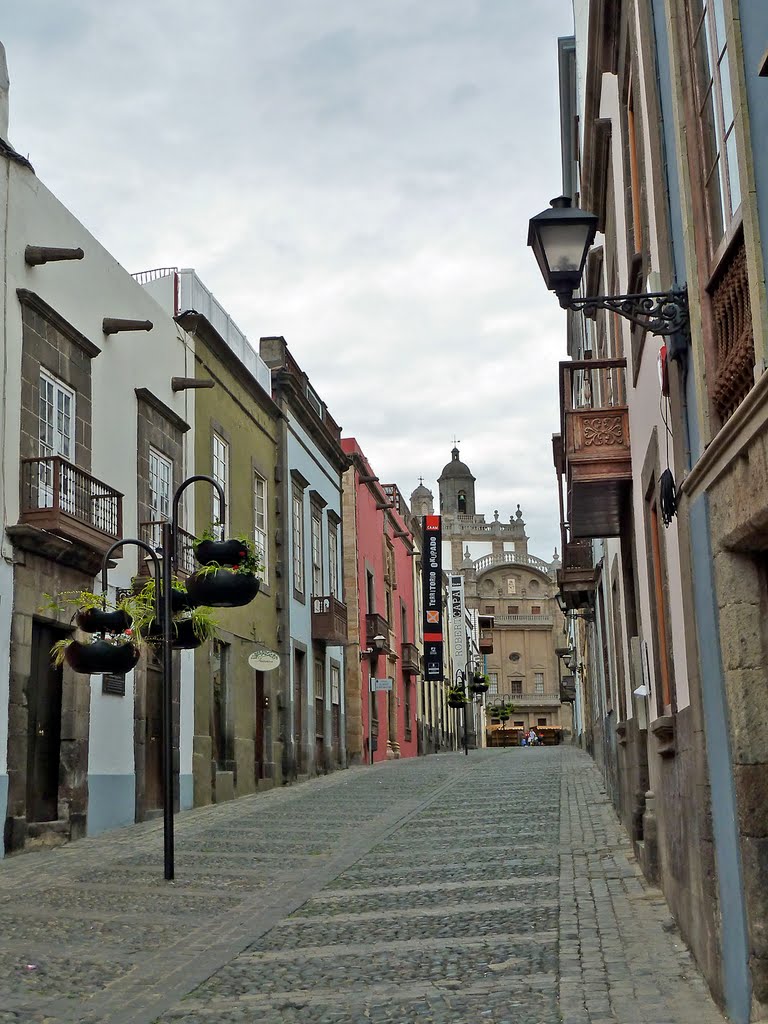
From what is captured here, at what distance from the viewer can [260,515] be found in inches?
935

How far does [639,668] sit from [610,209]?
4.17 metres

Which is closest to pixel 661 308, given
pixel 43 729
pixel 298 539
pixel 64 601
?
pixel 64 601

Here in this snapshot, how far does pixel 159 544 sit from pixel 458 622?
50989 millimetres

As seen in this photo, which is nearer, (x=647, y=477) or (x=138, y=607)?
(x=647, y=477)

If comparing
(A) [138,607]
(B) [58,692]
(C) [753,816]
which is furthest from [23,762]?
(C) [753,816]

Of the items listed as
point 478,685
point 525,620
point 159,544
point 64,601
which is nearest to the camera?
point 64,601

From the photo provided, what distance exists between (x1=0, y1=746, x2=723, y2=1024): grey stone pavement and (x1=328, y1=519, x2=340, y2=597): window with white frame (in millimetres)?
15837

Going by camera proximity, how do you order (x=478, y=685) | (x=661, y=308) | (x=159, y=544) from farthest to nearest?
(x=478, y=685)
(x=159, y=544)
(x=661, y=308)

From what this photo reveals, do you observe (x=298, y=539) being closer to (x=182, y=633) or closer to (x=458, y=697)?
(x=182, y=633)

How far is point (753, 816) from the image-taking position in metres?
4.84

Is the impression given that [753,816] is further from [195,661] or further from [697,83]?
[195,661]

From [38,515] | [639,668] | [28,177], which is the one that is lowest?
[639,668]

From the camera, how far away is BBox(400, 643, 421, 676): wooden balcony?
139 feet

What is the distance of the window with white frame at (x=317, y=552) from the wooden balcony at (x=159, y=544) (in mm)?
9840
